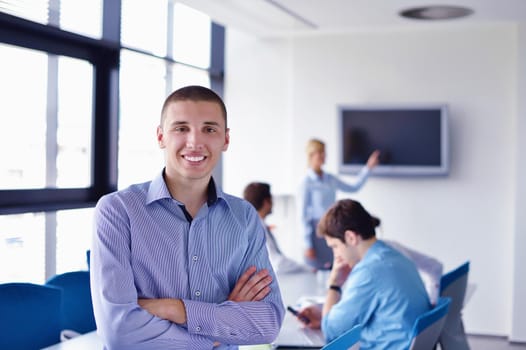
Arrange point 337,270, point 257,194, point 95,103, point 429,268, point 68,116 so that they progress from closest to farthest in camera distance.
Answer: point 337,270, point 429,268, point 257,194, point 68,116, point 95,103

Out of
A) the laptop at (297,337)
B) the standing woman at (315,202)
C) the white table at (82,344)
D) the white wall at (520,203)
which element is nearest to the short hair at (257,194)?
the laptop at (297,337)

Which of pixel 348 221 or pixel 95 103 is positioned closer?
pixel 348 221

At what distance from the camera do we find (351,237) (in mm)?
3312

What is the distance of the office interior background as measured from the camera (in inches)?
191

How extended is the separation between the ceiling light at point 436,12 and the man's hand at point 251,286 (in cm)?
436

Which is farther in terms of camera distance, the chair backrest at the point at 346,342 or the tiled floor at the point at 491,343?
the tiled floor at the point at 491,343

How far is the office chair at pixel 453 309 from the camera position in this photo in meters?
3.81

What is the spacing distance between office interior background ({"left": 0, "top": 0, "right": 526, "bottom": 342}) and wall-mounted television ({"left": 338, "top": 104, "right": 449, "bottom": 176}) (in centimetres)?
18

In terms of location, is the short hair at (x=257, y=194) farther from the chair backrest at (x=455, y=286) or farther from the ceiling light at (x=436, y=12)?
the ceiling light at (x=436, y=12)

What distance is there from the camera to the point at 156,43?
6.17 metres

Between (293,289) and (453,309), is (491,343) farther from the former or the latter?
(293,289)

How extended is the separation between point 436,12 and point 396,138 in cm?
128

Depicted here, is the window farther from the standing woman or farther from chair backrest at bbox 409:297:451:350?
chair backrest at bbox 409:297:451:350

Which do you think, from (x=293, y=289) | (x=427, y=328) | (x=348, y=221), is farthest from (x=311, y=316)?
(x=293, y=289)
